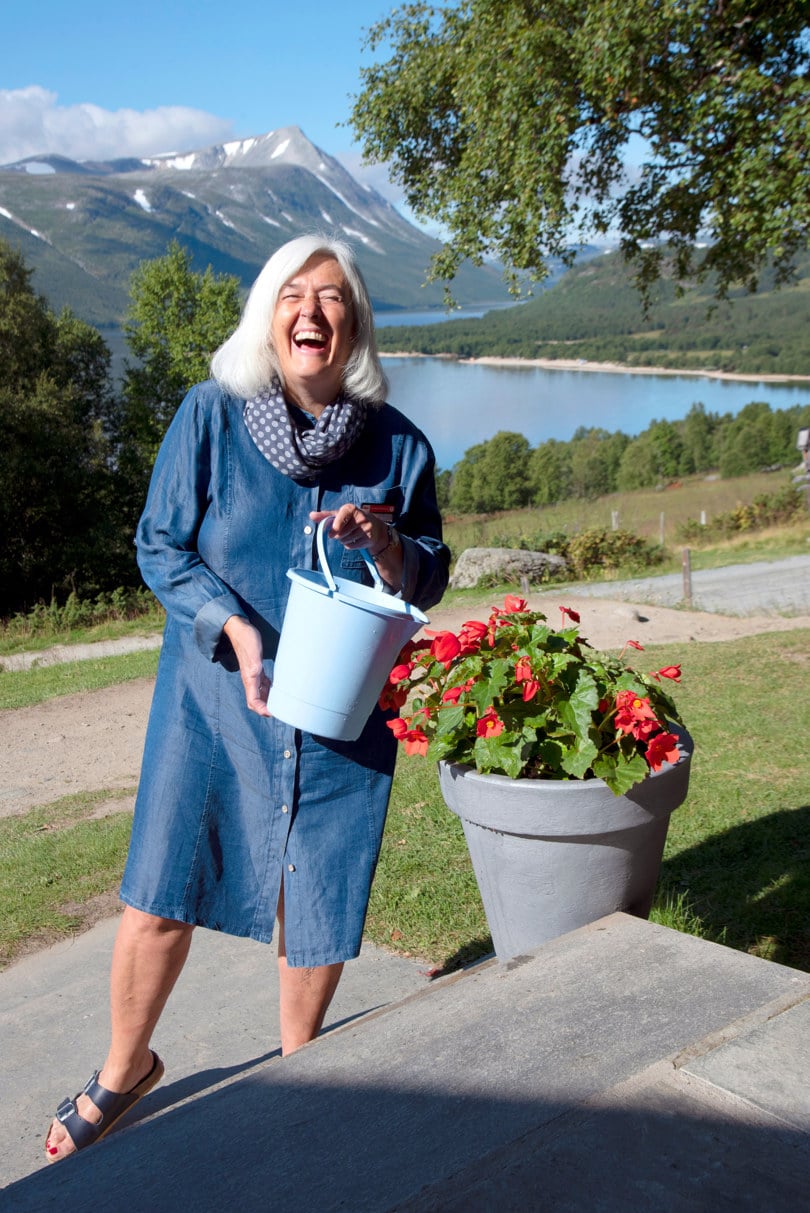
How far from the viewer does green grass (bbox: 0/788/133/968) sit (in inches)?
150

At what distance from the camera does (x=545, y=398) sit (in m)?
104

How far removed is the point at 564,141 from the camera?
26.9ft

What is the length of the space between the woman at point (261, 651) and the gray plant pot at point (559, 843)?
259 millimetres

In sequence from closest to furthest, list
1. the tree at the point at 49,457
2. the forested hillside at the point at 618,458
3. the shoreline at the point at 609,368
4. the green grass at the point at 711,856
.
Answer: the green grass at the point at 711,856 → the tree at the point at 49,457 → the forested hillside at the point at 618,458 → the shoreline at the point at 609,368

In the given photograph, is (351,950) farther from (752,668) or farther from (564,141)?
(564,141)

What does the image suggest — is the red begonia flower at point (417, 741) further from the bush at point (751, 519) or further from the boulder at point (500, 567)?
the bush at point (751, 519)

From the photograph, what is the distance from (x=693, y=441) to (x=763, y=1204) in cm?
7107

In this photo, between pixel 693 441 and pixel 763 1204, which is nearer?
pixel 763 1204

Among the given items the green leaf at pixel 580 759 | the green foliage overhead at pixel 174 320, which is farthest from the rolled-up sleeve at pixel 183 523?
the green foliage overhead at pixel 174 320

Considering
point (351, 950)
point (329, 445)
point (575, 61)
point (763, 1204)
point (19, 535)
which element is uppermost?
point (575, 61)

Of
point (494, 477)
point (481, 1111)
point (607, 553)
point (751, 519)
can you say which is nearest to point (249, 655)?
point (481, 1111)

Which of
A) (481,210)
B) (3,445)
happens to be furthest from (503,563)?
(3,445)

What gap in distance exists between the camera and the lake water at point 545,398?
3054 inches

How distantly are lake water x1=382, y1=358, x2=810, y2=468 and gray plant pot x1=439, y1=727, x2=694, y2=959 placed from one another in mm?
63911
